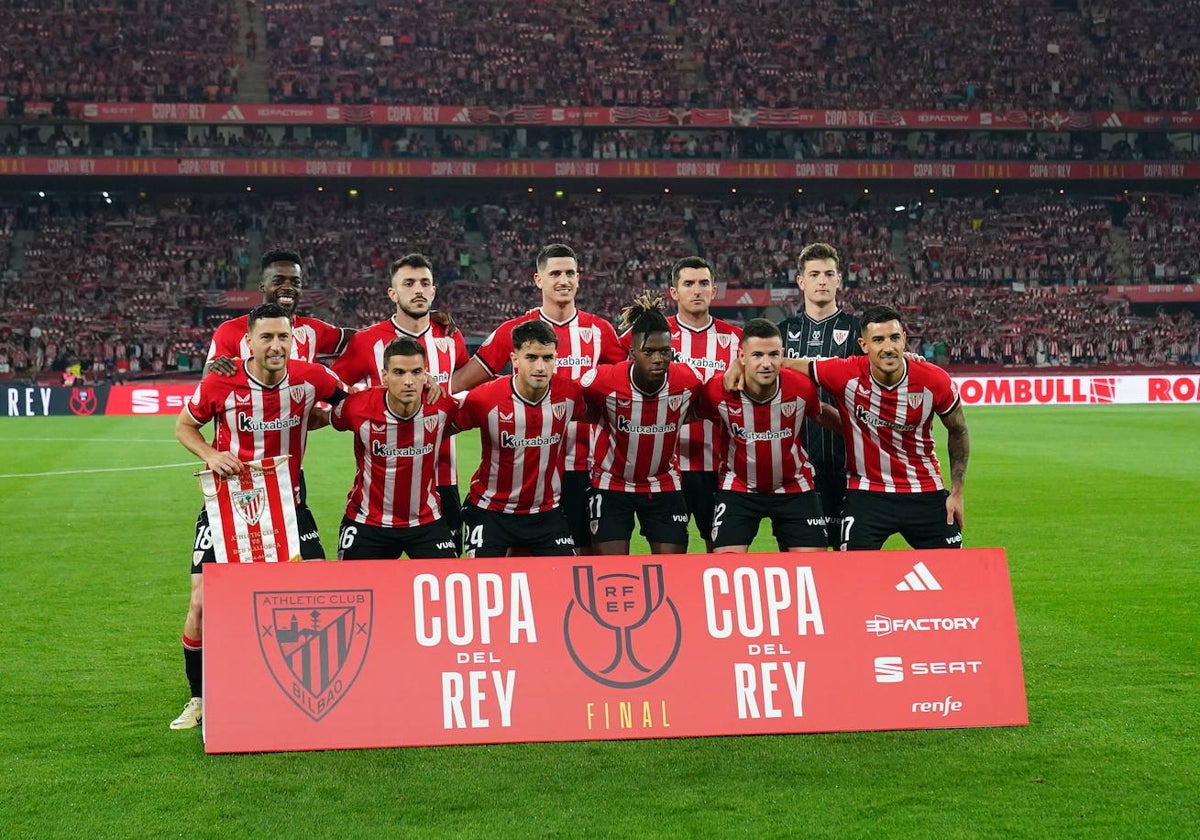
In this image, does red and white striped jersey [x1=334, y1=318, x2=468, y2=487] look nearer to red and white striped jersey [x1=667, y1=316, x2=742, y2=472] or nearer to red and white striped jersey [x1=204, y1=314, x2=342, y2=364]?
red and white striped jersey [x1=204, y1=314, x2=342, y2=364]

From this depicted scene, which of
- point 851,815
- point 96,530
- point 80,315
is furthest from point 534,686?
point 80,315

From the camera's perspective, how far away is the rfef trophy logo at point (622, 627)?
5.03 meters

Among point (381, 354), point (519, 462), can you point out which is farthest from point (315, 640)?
point (381, 354)

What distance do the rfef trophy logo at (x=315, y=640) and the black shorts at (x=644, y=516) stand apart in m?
1.85

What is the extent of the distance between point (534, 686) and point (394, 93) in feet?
133

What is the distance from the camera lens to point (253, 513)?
5.63 meters

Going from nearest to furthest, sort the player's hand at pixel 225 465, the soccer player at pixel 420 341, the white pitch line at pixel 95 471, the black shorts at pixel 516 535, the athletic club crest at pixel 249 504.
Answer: the player's hand at pixel 225 465
the athletic club crest at pixel 249 504
the black shorts at pixel 516 535
the soccer player at pixel 420 341
the white pitch line at pixel 95 471

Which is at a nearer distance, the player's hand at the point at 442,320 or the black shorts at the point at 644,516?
the black shorts at the point at 644,516

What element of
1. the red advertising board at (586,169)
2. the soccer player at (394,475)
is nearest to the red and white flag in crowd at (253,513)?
the soccer player at (394,475)

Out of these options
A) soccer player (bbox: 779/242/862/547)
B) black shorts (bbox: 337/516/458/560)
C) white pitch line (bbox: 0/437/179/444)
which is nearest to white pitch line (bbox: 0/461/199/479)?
white pitch line (bbox: 0/437/179/444)

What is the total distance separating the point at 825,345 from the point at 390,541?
2.68m

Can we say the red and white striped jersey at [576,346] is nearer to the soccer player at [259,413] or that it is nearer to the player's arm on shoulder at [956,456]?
the soccer player at [259,413]

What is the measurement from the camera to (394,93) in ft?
141

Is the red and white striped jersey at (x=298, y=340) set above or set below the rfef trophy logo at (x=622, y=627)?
above
